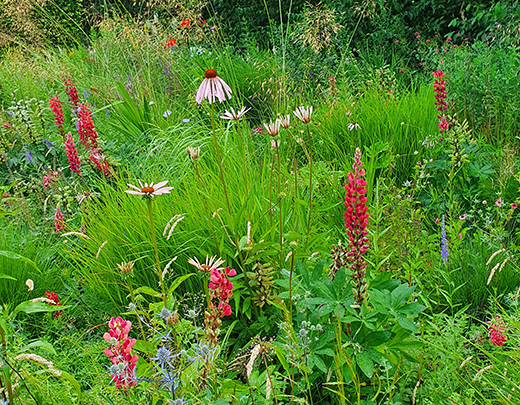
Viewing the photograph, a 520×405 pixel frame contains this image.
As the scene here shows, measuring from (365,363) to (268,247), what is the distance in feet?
2.18

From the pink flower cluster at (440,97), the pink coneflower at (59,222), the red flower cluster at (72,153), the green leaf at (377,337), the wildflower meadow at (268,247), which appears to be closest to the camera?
the wildflower meadow at (268,247)

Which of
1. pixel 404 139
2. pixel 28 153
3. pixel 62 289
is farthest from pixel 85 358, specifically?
pixel 404 139

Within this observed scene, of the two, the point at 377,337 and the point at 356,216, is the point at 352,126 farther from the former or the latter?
the point at 377,337

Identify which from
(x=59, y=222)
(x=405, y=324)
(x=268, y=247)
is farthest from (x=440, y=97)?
(x=59, y=222)

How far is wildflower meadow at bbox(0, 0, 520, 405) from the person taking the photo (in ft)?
4.17

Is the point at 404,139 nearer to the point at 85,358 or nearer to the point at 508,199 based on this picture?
the point at 508,199

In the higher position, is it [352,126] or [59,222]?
[59,222]

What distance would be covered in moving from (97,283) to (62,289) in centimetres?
37

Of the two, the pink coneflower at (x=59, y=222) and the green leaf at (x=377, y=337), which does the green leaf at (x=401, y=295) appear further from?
the pink coneflower at (x=59, y=222)

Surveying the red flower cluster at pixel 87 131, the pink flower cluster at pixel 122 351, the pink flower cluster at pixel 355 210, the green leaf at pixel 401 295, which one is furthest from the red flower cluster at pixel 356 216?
the red flower cluster at pixel 87 131

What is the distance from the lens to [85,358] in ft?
5.79

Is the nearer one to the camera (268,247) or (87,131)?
(268,247)

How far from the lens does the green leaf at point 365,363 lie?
4.26ft

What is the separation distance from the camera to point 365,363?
4.37 feet
